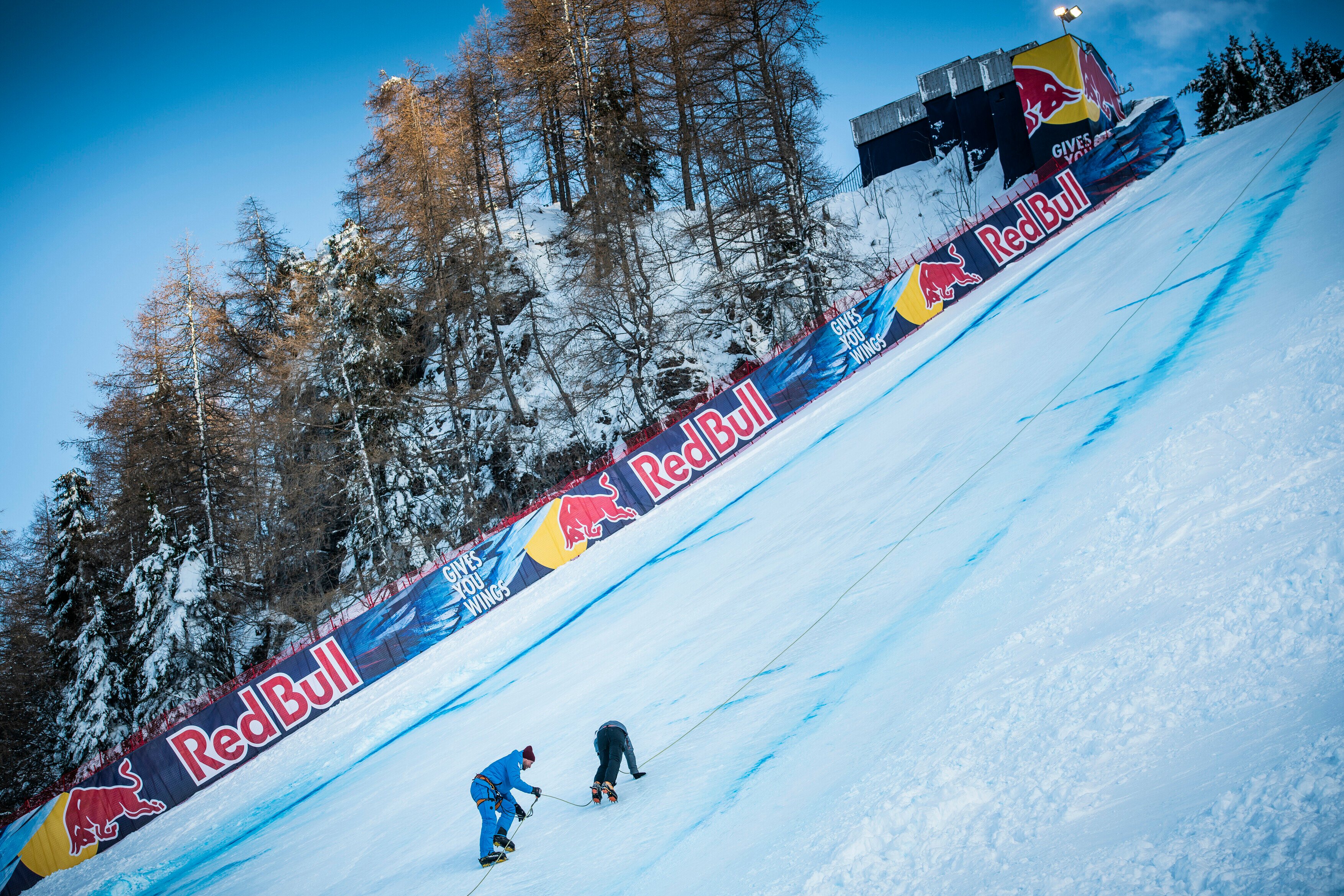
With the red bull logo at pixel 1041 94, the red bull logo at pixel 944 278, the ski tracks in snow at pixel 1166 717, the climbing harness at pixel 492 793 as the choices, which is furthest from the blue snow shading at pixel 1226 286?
the red bull logo at pixel 1041 94

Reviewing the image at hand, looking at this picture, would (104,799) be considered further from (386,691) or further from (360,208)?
(360,208)

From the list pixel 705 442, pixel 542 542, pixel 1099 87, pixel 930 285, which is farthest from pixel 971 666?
pixel 1099 87

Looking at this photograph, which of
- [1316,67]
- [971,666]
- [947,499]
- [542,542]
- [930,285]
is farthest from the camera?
[1316,67]

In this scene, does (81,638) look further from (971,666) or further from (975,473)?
(971,666)

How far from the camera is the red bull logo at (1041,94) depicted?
26.5 meters

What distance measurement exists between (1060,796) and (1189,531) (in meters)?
3.07

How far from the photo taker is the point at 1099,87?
27.7 meters

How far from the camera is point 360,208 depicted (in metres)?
39.8

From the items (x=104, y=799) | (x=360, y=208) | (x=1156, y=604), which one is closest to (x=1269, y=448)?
(x=1156, y=604)

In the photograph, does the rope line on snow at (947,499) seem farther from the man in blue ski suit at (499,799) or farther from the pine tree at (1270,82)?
the pine tree at (1270,82)

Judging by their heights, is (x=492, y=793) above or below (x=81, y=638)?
below

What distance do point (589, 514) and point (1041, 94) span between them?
74.1 ft

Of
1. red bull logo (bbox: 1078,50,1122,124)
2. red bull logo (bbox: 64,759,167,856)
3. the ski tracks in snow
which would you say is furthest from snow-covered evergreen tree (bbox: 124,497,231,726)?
red bull logo (bbox: 1078,50,1122,124)

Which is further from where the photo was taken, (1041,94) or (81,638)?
(1041,94)
